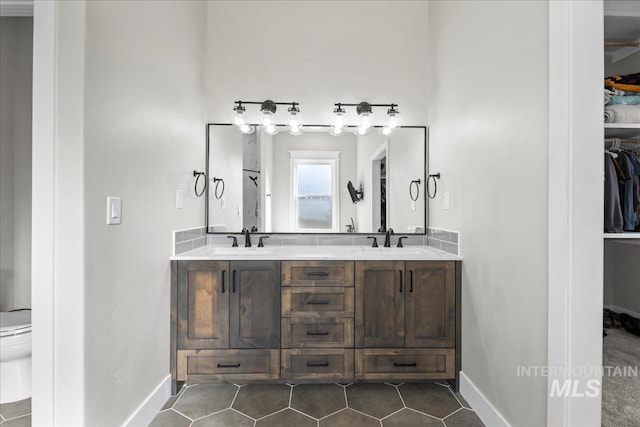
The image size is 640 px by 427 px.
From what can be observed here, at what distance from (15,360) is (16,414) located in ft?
0.91

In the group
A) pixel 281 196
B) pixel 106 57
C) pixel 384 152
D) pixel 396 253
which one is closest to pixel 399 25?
pixel 384 152

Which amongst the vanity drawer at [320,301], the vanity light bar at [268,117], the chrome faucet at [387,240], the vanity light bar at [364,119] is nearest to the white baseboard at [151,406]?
the vanity drawer at [320,301]

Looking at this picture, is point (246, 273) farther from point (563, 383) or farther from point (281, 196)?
point (563, 383)

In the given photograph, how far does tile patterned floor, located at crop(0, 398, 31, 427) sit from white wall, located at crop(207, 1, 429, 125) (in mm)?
2177

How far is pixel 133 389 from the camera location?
59.2 inches

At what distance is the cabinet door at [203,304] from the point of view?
74.4 inches

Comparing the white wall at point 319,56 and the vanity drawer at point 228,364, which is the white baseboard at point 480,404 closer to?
the vanity drawer at point 228,364

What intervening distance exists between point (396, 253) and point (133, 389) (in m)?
1.75

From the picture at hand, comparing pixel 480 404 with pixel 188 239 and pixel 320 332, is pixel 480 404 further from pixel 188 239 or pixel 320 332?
pixel 188 239

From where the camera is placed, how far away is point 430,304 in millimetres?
1920

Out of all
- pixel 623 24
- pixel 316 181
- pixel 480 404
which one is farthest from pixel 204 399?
pixel 623 24

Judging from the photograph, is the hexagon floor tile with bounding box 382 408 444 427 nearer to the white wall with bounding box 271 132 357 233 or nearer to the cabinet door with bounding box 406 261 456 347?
the cabinet door with bounding box 406 261 456 347

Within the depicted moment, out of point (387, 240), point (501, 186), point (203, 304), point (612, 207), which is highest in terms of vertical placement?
point (501, 186)

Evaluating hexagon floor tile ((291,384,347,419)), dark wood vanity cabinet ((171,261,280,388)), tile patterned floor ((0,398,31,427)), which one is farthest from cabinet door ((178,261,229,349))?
tile patterned floor ((0,398,31,427))
